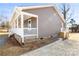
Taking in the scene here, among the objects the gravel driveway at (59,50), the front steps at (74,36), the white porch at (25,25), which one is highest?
the white porch at (25,25)

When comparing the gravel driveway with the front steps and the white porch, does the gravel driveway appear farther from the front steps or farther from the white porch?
the white porch

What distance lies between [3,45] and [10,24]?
0.29m

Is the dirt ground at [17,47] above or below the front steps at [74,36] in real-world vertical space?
below

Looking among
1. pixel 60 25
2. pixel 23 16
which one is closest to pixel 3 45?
pixel 23 16

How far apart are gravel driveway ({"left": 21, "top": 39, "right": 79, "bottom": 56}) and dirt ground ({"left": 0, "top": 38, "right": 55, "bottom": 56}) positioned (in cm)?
5

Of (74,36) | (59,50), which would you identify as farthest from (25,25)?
(74,36)

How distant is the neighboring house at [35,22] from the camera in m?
2.63

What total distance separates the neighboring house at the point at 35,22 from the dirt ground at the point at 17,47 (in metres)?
0.08

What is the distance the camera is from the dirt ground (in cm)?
262

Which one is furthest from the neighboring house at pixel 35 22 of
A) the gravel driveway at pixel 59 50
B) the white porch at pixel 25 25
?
the gravel driveway at pixel 59 50

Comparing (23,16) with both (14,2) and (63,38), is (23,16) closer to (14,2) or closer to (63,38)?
(14,2)

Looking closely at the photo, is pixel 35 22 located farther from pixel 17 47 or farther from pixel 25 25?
pixel 17 47

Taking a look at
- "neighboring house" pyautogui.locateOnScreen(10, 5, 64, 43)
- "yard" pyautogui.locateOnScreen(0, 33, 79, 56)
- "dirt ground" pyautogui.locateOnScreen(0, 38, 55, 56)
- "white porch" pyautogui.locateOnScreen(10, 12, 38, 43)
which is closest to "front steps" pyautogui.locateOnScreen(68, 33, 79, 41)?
"yard" pyautogui.locateOnScreen(0, 33, 79, 56)

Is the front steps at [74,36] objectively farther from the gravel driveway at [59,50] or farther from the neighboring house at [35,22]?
the neighboring house at [35,22]
